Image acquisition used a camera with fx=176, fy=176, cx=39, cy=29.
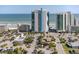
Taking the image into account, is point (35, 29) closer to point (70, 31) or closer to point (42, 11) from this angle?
point (42, 11)

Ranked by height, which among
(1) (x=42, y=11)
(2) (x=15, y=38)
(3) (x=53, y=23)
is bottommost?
(2) (x=15, y=38)

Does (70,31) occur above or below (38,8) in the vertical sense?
below

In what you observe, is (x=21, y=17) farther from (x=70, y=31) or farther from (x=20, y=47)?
(x=70, y=31)

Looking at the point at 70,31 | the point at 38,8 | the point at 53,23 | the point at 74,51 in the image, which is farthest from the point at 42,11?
the point at 74,51
